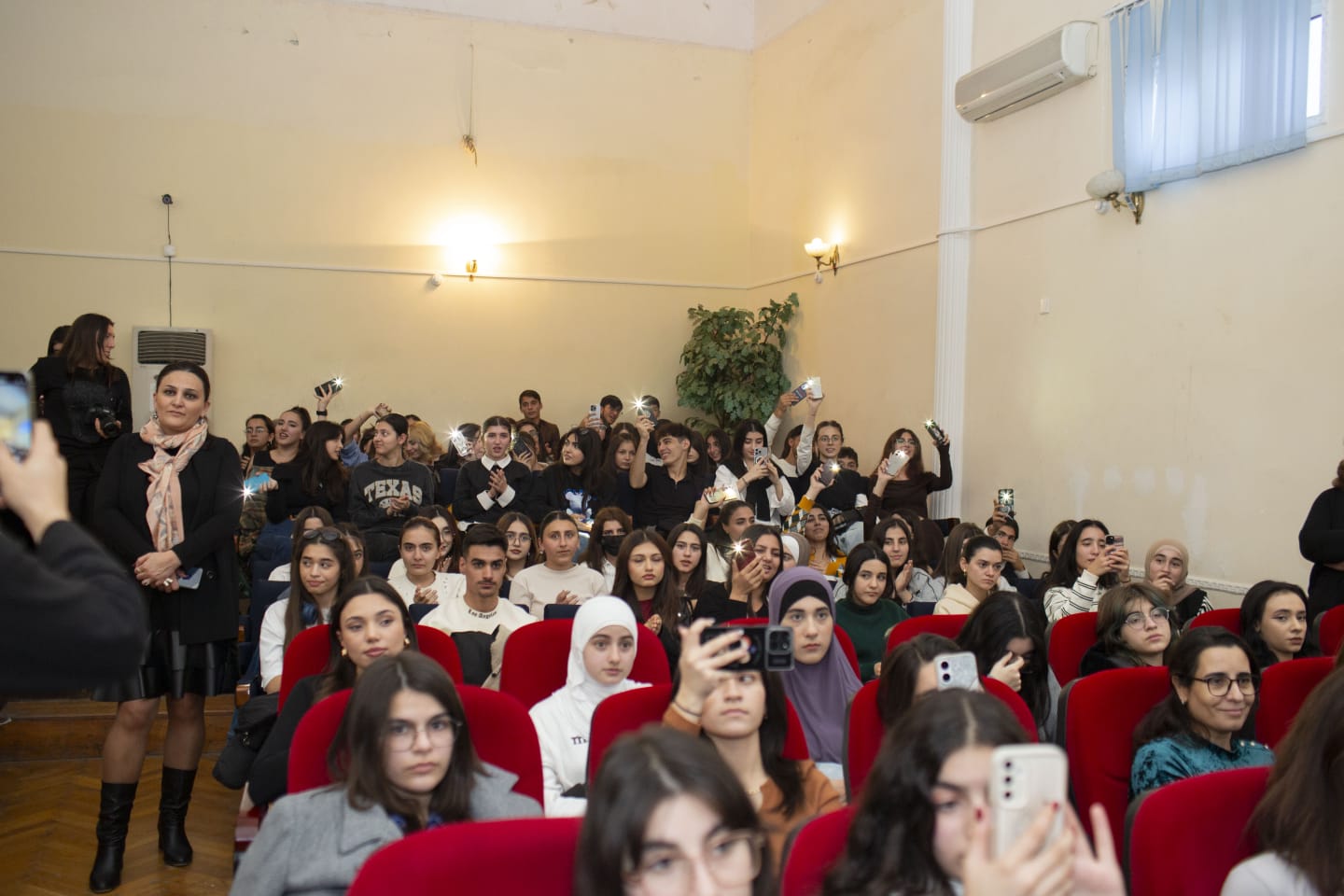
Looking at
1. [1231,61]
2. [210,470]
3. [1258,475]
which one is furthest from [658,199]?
[210,470]

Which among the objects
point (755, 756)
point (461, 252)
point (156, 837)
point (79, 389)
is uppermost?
point (461, 252)

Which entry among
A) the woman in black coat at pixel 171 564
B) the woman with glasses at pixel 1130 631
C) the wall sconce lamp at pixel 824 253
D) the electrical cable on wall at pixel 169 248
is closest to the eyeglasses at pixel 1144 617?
the woman with glasses at pixel 1130 631

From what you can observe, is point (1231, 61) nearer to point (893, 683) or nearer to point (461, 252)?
point (893, 683)

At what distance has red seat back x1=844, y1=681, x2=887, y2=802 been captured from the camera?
8.30 ft

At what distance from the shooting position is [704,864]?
136 cm

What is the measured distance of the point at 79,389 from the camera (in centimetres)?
406

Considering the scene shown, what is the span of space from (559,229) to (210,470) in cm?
721

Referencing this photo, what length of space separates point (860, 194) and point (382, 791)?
7.64 meters

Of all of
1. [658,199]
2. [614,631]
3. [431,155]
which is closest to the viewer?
[614,631]

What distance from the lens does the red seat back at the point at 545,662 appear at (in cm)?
330

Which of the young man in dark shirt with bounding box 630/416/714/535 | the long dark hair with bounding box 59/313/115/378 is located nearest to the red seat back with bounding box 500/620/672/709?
the long dark hair with bounding box 59/313/115/378

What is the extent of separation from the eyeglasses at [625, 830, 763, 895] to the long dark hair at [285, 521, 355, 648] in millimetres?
2509

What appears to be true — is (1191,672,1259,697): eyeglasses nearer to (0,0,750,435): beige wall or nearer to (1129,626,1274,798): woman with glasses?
(1129,626,1274,798): woman with glasses

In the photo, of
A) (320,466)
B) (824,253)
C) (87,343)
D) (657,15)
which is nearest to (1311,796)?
(87,343)
